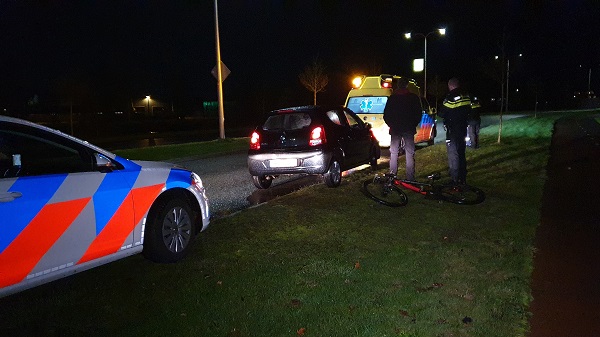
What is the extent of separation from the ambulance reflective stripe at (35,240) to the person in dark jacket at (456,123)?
235 inches

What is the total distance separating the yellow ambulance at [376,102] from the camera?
1405 centimetres

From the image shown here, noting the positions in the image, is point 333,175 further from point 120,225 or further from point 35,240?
point 35,240

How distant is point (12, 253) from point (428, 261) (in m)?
3.59

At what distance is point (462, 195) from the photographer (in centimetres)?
782

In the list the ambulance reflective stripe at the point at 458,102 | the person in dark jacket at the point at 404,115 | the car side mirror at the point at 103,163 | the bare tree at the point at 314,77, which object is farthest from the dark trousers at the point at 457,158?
the bare tree at the point at 314,77

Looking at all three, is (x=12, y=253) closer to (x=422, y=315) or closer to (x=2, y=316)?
(x=2, y=316)

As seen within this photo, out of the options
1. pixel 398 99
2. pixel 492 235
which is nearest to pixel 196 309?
pixel 492 235

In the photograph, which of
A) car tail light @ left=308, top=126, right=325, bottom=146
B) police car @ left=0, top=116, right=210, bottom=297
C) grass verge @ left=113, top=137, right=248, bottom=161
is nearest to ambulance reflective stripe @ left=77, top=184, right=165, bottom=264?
police car @ left=0, top=116, right=210, bottom=297

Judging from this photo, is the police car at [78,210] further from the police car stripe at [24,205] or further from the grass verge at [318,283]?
the grass verge at [318,283]

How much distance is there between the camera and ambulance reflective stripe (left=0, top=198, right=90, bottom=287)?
354cm

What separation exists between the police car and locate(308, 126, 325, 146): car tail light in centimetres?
374

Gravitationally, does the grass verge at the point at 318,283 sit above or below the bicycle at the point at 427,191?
below

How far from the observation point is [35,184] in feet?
12.1

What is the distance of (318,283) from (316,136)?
4.64 metres
